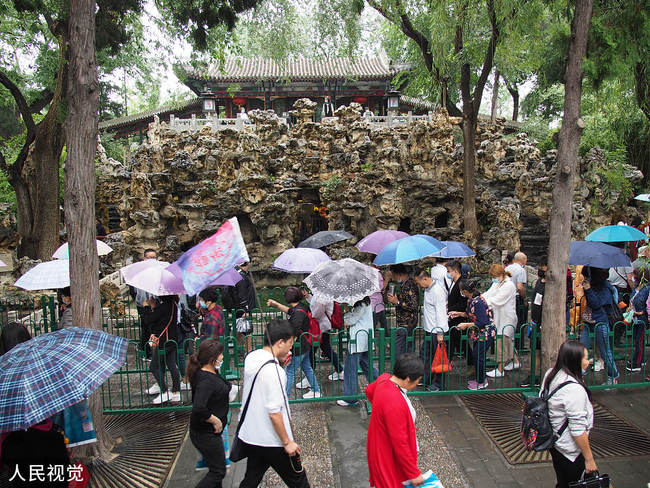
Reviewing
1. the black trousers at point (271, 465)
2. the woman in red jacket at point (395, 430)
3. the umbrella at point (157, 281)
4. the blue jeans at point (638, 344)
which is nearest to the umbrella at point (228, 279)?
the umbrella at point (157, 281)

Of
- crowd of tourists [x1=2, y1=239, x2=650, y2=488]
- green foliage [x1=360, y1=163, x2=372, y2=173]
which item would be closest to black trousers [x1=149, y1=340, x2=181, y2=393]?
crowd of tourists [x1=2, y1=239, x2=650, y2=488]

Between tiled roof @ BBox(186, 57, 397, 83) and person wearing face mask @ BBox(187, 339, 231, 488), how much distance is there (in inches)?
874

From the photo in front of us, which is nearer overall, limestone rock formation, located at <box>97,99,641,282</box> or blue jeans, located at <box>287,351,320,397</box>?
blue jeans, located at <box>287,351,320,397</box>

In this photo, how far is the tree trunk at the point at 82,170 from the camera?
4762 mm

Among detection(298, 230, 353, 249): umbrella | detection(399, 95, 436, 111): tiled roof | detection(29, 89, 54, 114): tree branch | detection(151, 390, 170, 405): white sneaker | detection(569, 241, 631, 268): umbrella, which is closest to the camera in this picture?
detection(151, 390, 170, 405): white sneaker

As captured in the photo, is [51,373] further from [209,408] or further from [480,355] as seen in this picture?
[480,355]

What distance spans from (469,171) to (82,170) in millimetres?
10457

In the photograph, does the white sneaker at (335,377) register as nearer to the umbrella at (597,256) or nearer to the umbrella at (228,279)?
the umbrella at (228,279)

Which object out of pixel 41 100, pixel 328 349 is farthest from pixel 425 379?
pixel 41 100

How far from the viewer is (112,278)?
10.9 metres

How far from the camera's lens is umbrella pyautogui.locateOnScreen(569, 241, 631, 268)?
20.5ft

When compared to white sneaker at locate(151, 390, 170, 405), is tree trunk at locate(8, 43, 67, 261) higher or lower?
higher

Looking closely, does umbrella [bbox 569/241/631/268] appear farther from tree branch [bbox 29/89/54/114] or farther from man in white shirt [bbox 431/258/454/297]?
tree branch [bbox 29/89/54/114]

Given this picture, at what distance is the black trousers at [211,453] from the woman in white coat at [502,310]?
4.14m
